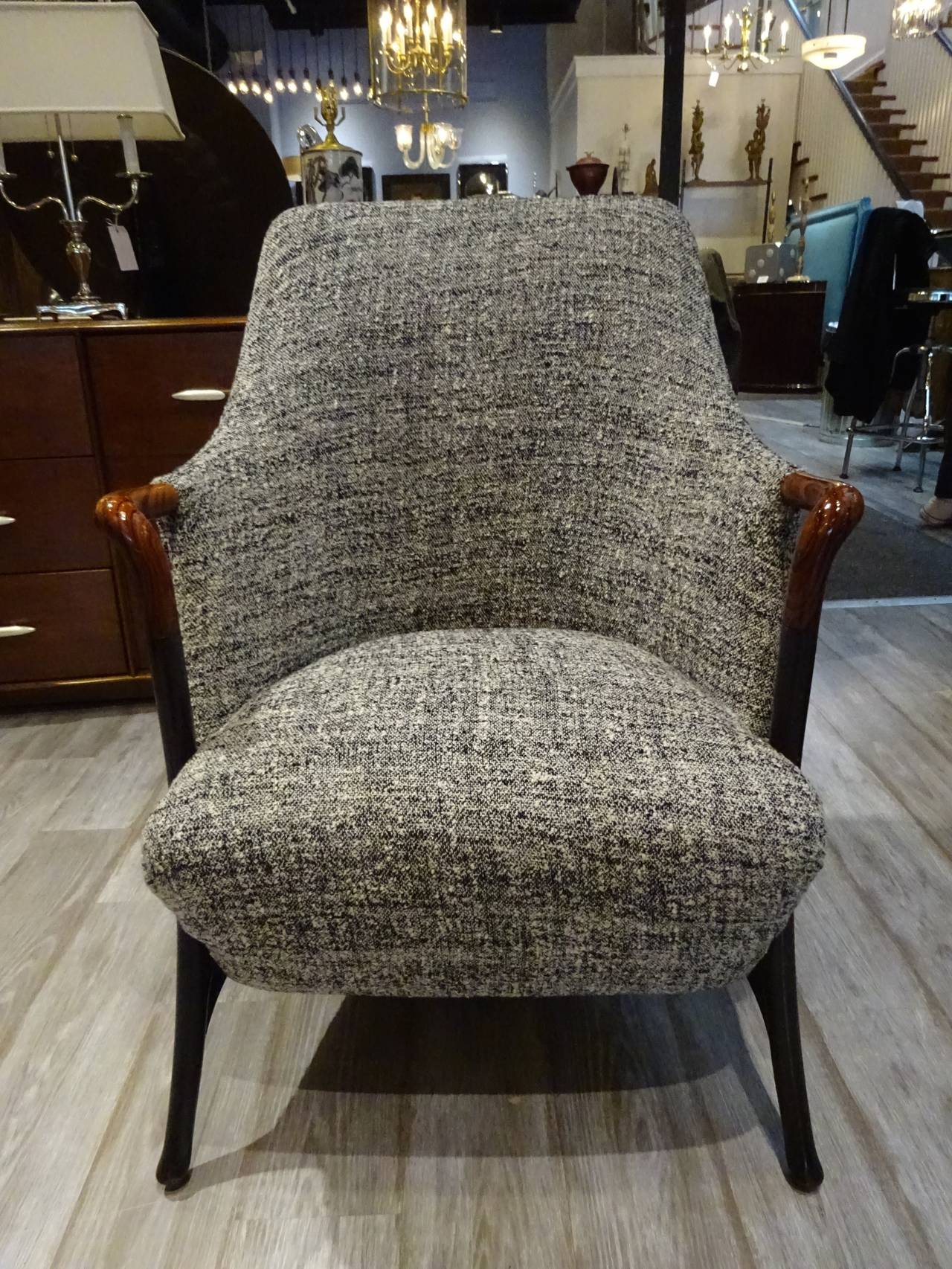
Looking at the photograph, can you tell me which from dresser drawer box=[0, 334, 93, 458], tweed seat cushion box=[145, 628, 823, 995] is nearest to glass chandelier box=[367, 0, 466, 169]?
dresser drawer box=[0, 334, 93, 458]

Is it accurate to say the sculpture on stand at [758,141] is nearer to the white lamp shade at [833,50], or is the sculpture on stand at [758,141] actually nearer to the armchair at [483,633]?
the white lamp shade at [833,50]

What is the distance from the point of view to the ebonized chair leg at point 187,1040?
788mm

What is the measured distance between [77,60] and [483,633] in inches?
47.9

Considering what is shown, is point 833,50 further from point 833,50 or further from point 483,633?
point 483,633

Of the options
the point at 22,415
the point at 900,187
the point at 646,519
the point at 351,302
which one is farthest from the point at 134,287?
the point at 900,187

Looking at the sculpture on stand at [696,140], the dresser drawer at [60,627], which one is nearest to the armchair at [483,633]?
the dresser drawer at [60,627]

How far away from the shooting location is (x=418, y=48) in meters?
3.05

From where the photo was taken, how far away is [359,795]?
0.68 metres

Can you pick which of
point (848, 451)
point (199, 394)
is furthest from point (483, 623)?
point (848, 451)

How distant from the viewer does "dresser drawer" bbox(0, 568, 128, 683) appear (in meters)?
1.65

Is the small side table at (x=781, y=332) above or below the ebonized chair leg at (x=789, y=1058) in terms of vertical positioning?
above

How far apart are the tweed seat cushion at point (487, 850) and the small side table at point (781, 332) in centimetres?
503

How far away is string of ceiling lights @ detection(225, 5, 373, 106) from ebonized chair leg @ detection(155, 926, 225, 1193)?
7569 mm

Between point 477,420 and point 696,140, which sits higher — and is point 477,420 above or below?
below
